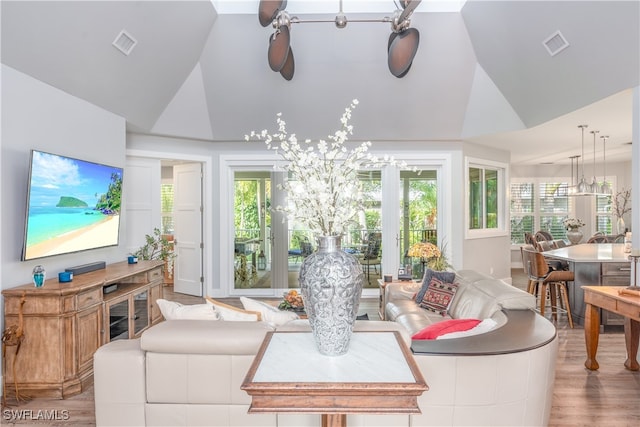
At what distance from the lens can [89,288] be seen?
301cm

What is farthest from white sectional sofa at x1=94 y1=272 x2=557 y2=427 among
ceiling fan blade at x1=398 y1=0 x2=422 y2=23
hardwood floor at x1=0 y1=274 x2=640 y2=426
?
ceiling fan blade at x1=398 y1=0 x2=422 y2=23

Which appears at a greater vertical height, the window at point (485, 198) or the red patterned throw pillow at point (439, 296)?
Result: the window at point (485, 198)

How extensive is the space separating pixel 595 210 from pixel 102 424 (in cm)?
1042

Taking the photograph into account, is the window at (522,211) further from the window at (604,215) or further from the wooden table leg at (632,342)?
the wooden table leg at (632,342)

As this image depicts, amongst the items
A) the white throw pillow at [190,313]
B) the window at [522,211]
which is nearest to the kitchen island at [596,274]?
the white throw pillow at [190,313]

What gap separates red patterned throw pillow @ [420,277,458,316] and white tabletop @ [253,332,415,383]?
7.09ft

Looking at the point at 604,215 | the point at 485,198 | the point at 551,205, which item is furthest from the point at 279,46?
the point at 604,215

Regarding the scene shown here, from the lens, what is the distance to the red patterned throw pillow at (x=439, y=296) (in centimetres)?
354

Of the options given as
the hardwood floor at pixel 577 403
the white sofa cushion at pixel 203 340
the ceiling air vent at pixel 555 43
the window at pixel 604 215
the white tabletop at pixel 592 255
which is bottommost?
the hardwood floor at pixel 577 403

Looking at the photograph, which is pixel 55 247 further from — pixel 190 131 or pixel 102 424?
pixel 190 131

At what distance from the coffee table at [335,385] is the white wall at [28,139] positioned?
9.07ft

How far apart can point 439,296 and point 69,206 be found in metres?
3.61

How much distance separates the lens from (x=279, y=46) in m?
3.36

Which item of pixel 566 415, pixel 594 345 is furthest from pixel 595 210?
pixel 566 415
